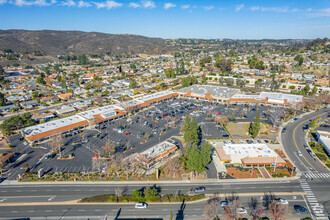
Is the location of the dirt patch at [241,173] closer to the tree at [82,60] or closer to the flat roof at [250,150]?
the flat roof at [250,150]

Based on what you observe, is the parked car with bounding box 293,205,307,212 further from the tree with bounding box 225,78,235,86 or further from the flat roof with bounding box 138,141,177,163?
the tree with bounding box 225,78,235,86

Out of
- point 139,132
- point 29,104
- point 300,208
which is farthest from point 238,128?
point 29,104

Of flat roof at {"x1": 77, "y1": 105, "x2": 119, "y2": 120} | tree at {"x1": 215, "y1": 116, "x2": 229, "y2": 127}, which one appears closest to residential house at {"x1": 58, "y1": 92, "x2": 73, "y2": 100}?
flat roof at {"x1": 77, "y1": 105, "x2": 119, "y2": 120}

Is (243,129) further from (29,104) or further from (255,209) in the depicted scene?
(29,104)

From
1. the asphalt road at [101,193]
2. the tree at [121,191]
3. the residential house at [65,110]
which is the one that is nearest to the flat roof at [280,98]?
the asphalt road at [101,193]

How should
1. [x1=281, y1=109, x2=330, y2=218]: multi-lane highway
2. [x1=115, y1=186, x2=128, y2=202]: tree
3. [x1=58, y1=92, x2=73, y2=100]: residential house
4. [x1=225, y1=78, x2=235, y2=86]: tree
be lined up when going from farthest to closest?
[x1=225, y1=78, x2=235, y2=86]: tree < [x1=58, y1=92, x2=73, y2=100]: residential house < [x1=115, y1=186, x2=128, y2=202]: tree < [x1=281, y1=109, x2=330, y2=218]: multi-lane highway

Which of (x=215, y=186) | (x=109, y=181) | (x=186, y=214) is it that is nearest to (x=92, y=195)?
(x=109, y=181)
